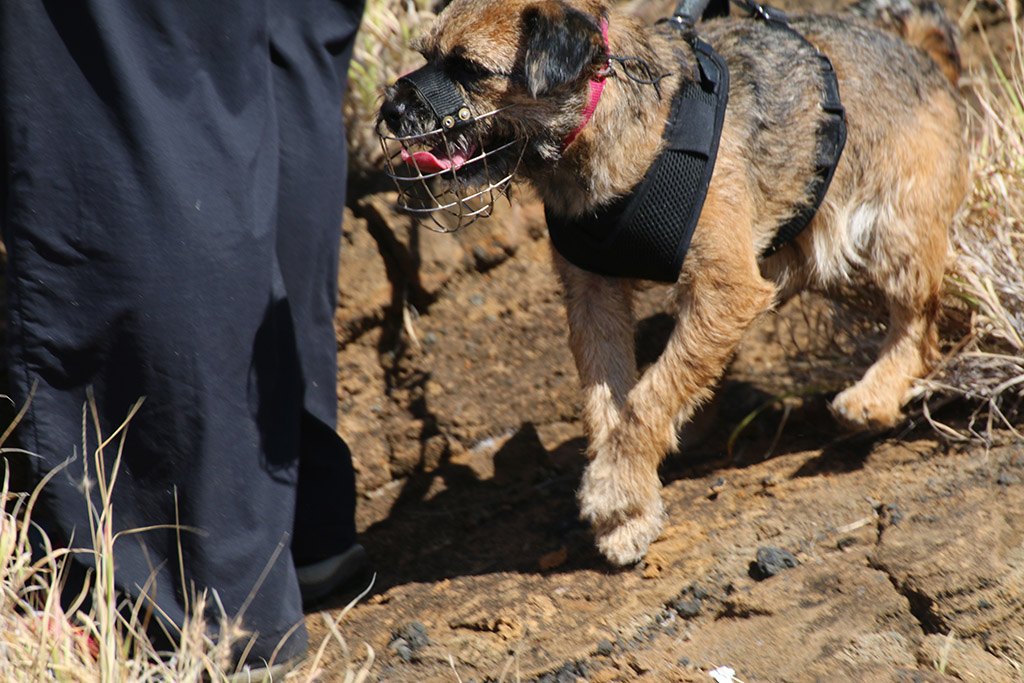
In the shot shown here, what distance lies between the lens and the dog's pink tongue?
2.92 meters

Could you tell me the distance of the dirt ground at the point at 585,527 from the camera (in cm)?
302

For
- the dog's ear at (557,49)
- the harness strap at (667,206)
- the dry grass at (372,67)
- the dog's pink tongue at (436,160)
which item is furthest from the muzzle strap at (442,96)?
the dry grass at (372,67)

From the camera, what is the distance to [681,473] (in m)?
4.07

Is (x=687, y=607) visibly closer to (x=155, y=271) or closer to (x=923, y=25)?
(x=155, y=271)

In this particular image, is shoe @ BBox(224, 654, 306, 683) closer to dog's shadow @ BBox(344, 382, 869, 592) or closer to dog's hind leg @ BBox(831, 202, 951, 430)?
dog's shadow @ BBox(344, 382, 869, 592)

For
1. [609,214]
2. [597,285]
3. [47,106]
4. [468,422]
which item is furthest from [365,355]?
[47,106]

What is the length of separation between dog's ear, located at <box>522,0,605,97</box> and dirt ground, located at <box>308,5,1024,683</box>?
2.73ft

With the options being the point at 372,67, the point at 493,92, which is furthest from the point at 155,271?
the point at 372,67

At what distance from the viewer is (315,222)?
3.51m

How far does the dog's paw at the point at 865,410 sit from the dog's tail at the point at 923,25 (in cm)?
158

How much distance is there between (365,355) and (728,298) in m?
2.03

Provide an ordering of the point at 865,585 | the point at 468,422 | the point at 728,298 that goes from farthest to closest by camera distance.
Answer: the point at 468,422, the point at 728,298, the point at 865,585

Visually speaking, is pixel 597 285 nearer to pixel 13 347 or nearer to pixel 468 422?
pixel 468 422

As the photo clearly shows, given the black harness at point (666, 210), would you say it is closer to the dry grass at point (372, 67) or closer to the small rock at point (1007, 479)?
the small rock at point (1007, 479)
